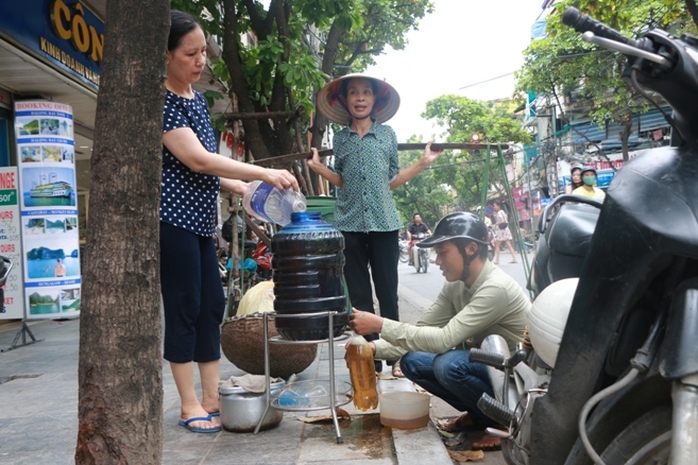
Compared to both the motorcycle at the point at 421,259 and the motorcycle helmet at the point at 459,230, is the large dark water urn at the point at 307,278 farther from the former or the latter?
the motorcycle at the point at 421,259

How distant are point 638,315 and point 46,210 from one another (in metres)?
6.97

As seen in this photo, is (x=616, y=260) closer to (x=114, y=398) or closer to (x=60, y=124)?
(x=114, y=398)

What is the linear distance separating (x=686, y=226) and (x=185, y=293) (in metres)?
2.44

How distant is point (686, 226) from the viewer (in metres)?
1.58

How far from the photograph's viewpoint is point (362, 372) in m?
3.63

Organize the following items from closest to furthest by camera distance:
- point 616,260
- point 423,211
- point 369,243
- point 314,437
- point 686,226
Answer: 1. point 686,226
2. point 616,260
3. point 314,437
4. point 369,243
5. point 423,211

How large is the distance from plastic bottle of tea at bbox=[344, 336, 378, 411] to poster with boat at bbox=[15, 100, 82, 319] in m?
4.59

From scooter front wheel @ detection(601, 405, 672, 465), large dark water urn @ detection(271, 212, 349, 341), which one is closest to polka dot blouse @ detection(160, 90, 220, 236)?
large dark water urn @ detection(271, 212, 349, 341)

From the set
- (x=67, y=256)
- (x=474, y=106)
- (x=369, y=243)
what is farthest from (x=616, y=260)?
(x=474, y=106)

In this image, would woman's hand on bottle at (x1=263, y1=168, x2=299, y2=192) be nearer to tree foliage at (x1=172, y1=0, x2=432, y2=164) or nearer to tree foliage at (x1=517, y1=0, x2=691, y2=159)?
→ tree foliage at (x1=172, y1=0, x2=432, y2=164)

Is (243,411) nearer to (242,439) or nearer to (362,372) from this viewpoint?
(242,439)

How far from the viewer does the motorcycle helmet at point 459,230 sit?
10.6ft

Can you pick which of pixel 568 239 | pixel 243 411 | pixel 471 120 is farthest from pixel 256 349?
pixel 471 120

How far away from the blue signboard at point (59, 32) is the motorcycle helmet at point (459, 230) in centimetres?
503
